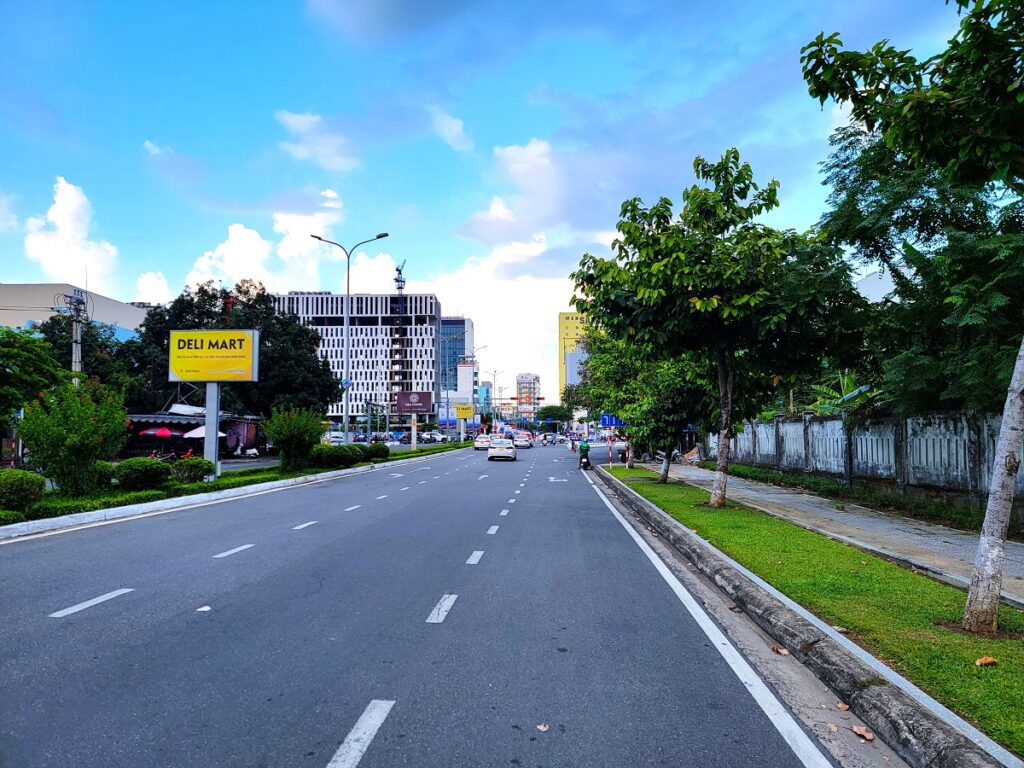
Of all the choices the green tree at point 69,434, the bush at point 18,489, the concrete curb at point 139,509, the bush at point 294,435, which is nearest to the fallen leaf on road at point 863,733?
the concrete curb at point 139,509

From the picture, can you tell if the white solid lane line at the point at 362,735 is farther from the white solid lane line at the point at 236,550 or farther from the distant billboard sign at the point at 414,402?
the distant billboard sign at the point at 414,402

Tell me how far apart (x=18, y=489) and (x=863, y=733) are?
13769mm

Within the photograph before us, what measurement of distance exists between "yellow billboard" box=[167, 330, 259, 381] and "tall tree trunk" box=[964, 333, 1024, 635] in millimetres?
23317

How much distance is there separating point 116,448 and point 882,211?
18422 millimetres

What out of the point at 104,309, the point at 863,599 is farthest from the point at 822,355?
the point at 104,309

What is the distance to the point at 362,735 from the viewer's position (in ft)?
12.0

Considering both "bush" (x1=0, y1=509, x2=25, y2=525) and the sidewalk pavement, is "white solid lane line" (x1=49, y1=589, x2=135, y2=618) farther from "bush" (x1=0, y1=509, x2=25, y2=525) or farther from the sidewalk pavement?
the sidewalk pavement

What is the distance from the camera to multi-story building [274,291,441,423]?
147000 millimetres

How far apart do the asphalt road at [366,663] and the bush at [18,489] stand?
2948mm

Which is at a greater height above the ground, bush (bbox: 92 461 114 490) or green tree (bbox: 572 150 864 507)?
green tree (bbox: 572 150 864 507)

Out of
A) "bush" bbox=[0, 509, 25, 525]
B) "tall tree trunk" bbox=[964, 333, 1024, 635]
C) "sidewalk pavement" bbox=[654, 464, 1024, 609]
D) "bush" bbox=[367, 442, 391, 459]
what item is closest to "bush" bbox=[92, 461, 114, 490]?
"bush" bbox=[0, 509, 25, 525]

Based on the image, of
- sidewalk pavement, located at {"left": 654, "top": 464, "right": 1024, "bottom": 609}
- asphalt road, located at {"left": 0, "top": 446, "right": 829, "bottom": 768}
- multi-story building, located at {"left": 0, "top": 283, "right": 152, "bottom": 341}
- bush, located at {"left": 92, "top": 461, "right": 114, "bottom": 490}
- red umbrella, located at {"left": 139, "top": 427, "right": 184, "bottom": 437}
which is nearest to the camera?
asphalt road, located at {"left": 0, "top": 446, "right": 829, "bottom": 768}

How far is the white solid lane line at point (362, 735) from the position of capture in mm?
3367

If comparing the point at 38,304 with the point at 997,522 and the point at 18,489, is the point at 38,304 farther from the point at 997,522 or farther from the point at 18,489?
the point at 997,522
